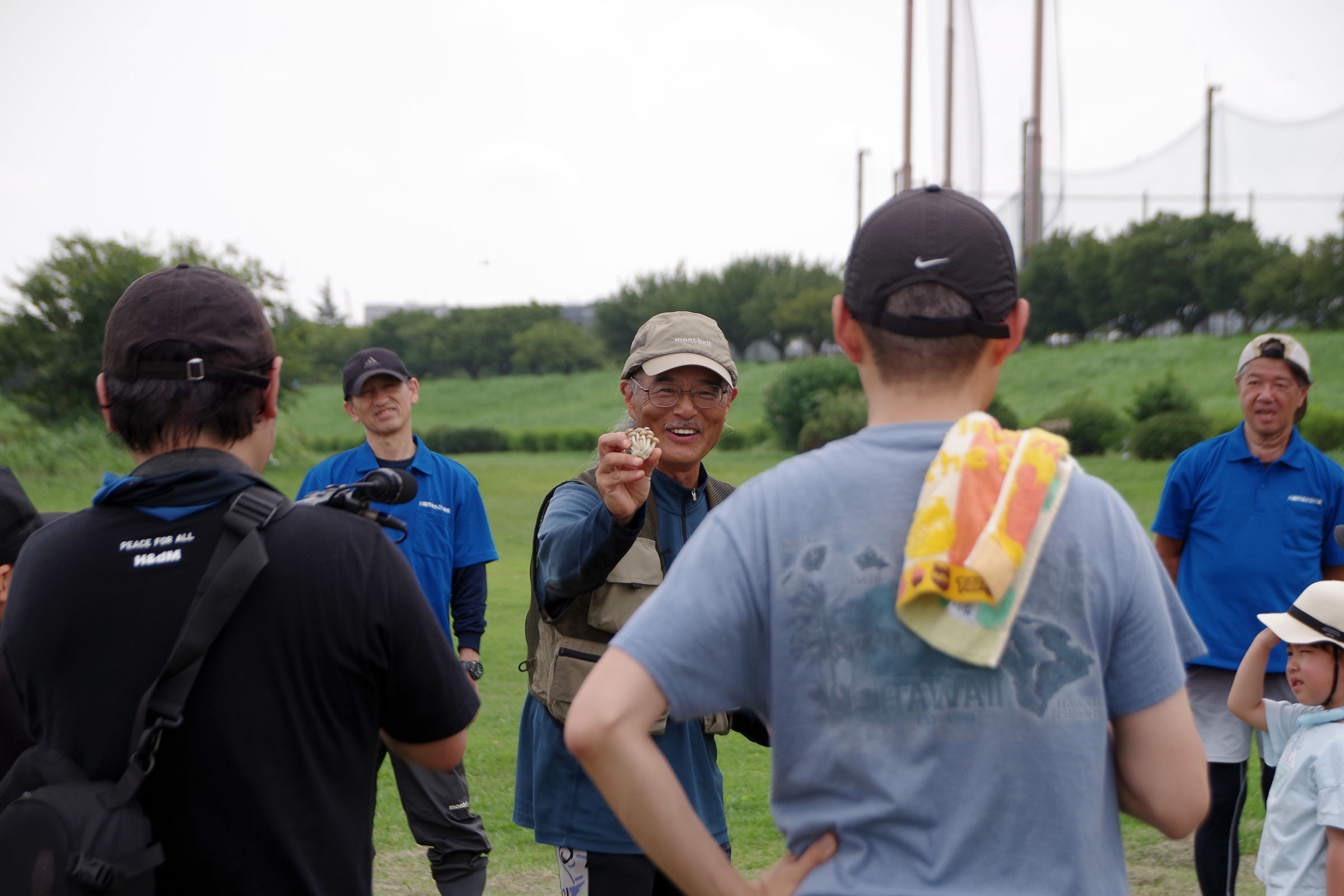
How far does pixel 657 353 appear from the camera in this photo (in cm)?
316

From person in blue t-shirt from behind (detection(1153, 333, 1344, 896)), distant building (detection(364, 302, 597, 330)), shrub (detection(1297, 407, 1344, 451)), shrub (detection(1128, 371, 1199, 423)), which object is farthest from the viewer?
distant building (detection(364, 302, 597, 330))

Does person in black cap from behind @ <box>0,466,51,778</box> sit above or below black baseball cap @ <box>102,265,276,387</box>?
below

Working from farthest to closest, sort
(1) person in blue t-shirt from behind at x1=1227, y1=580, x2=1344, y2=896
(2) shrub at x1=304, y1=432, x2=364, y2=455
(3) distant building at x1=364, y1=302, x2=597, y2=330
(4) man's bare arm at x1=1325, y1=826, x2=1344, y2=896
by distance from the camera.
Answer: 1. (3) distant building at x1=364, y1=302, x2=597, y2=330
2. (2) shrub at x1=304, y1=432, x2=364, y2=455
3. (1) person in blue t-shirt from behind at x1=1227, y1=580, x2=1344, y2=896
4. (4) man's bare arm at x1=1325, y1=826, x2=1344, y2=896

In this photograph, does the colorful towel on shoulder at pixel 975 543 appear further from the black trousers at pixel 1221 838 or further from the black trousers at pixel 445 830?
the black trousers at pixel 445 830

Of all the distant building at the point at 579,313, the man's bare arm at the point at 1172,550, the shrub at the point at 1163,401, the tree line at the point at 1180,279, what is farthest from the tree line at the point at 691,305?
the man's bare arm at the point at 1172,550

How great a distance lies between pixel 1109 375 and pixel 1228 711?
110 feet

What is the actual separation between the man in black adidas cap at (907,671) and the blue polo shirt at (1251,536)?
11.3 feet

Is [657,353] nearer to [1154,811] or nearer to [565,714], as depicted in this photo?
[565,714]

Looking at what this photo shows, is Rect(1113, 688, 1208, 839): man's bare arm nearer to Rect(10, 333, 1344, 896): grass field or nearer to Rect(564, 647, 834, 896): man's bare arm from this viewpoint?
Rect(564, 647, 834, 896): man's bare arm

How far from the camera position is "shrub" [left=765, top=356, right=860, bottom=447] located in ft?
98.1

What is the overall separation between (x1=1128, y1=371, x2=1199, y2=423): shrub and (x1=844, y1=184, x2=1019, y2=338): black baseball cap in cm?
2659

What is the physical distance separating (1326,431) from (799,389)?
42.9 ft

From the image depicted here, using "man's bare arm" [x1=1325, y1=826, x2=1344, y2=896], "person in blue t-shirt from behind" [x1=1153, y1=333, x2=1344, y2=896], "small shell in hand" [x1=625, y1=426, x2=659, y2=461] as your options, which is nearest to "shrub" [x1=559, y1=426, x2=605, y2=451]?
"person in blue t-shirt from behind" [x1=1153, y1=333, x2=1344, y2=896]

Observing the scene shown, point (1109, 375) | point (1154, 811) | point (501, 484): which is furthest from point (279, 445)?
point (1154, 811)
